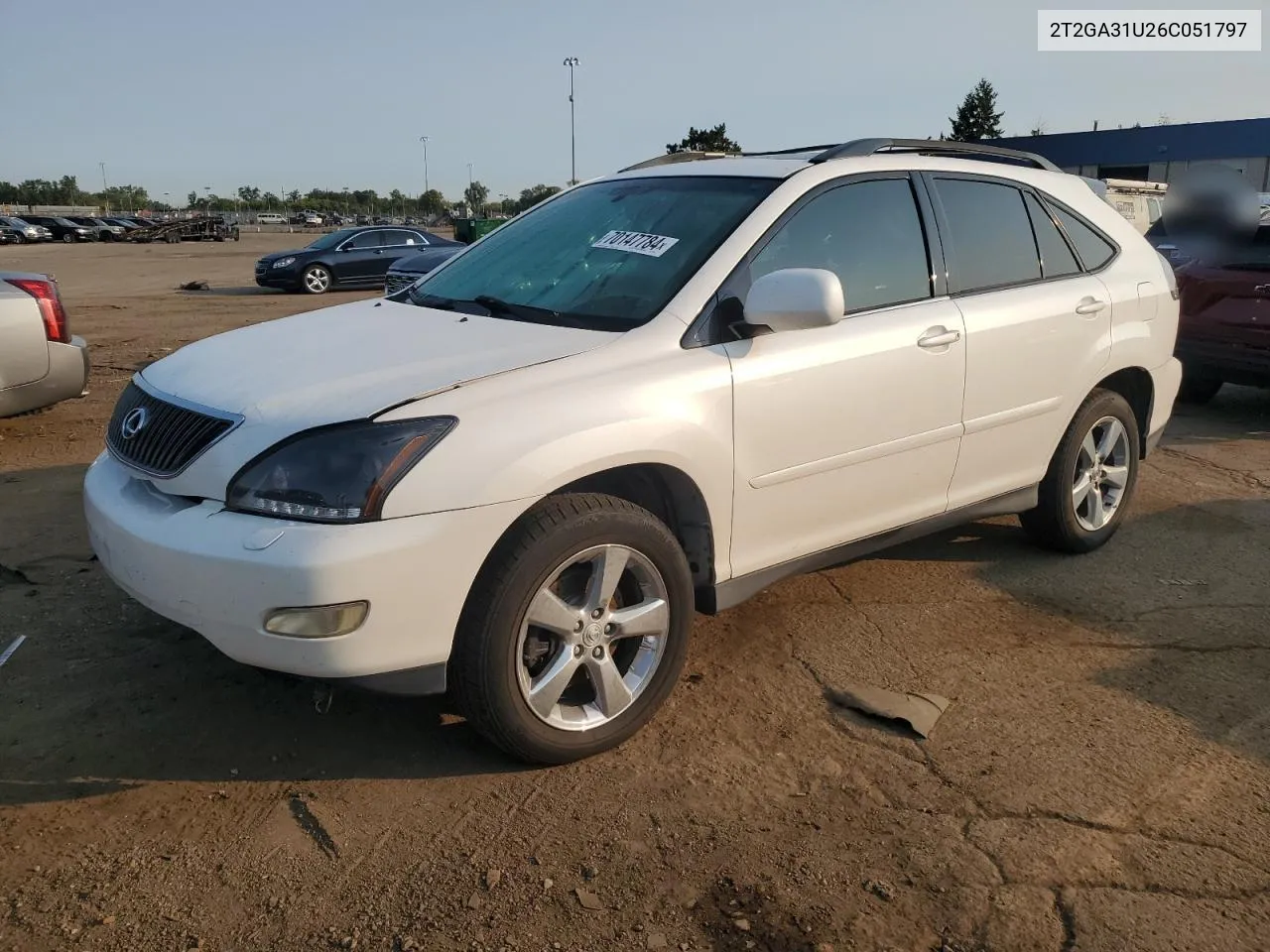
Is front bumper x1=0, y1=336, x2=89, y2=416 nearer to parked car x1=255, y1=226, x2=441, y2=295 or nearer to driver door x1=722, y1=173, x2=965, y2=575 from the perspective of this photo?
driver door x1=722, y1=173, x2=965, y2=575

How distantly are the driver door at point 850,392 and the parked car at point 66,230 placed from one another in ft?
187

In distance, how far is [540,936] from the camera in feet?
7.59

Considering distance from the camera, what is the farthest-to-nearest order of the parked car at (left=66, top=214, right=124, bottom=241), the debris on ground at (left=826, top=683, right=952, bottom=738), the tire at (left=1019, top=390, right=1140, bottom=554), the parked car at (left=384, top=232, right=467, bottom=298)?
the parked car at (left=66, top=214, right=124, bottom=241) → the parked car at (left=384, top=232, right=467, bottom=298) → the tire at (left=1019, top=390, right=1140, bottom=554) → the debris on ground at (left=826, top=683, right=952, bottom=738)

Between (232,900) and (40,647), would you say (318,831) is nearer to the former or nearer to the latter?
(232,900)

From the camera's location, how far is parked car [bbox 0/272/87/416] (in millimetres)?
6324

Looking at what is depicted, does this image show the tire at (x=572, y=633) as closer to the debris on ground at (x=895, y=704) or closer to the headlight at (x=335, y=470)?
the headlight at (x=335, y=470)

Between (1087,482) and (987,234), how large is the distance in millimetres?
1308

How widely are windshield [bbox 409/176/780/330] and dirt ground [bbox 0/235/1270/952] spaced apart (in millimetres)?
1335

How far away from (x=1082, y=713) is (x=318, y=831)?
2.38 meters

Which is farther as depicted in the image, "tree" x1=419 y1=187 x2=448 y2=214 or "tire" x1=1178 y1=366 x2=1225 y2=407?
"tree" x1=419 y1=187 x2=448 y2=214

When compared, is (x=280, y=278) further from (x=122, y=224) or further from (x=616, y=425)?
(x=122, y=224)

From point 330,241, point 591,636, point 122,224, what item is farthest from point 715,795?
point 122,224

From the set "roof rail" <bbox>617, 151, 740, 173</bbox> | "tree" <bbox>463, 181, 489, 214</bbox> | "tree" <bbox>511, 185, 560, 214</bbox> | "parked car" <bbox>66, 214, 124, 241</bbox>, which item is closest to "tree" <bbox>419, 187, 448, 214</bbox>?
"tree" <bbox>463, 181, 489, 214</bbox>

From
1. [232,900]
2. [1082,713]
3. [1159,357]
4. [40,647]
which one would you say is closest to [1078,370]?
[1159,357]
